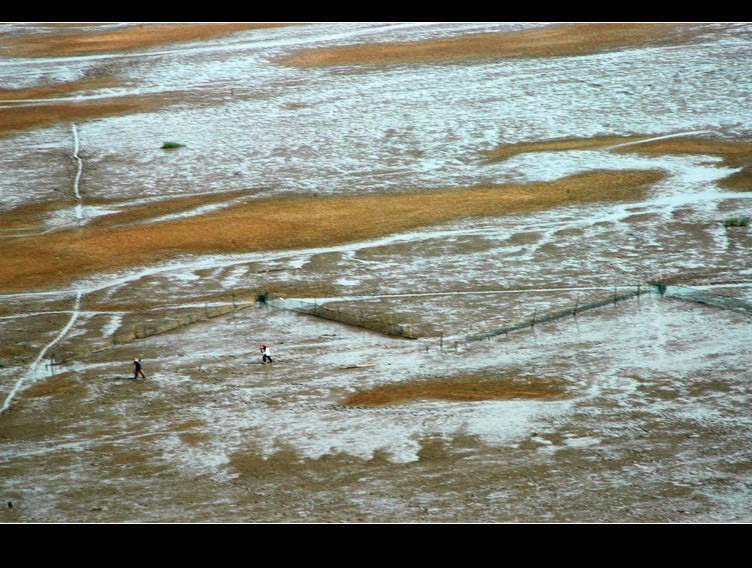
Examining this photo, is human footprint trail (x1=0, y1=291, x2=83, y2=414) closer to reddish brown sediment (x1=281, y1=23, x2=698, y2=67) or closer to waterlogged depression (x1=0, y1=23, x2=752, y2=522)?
waterlogged depression (x1=0, y1=23, x2=752, y2=522)

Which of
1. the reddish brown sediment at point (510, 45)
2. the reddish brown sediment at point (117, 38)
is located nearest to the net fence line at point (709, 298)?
the reddish brown sediment at point (510, 45)

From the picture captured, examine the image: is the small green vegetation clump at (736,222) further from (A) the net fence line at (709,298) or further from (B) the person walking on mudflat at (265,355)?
(B) the person walking on mudflat at (265,355)

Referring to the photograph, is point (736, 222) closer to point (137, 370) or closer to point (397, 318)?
point (397, 318)

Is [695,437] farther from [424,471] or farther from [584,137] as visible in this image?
[584,137]

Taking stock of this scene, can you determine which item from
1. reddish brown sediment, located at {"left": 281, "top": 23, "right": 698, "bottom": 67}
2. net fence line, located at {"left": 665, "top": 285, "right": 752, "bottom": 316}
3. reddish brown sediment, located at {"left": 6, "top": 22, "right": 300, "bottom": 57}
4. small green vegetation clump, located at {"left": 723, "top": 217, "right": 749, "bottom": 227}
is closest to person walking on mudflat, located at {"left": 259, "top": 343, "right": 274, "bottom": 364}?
net fence line, located at {"left": 665, "top": 285, "right": 752, "bottom": 316}

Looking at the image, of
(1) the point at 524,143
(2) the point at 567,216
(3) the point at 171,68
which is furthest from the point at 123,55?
(2) the point at 567,216

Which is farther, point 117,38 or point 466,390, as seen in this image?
point 117,38

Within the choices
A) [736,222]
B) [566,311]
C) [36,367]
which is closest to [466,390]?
[566,311]
